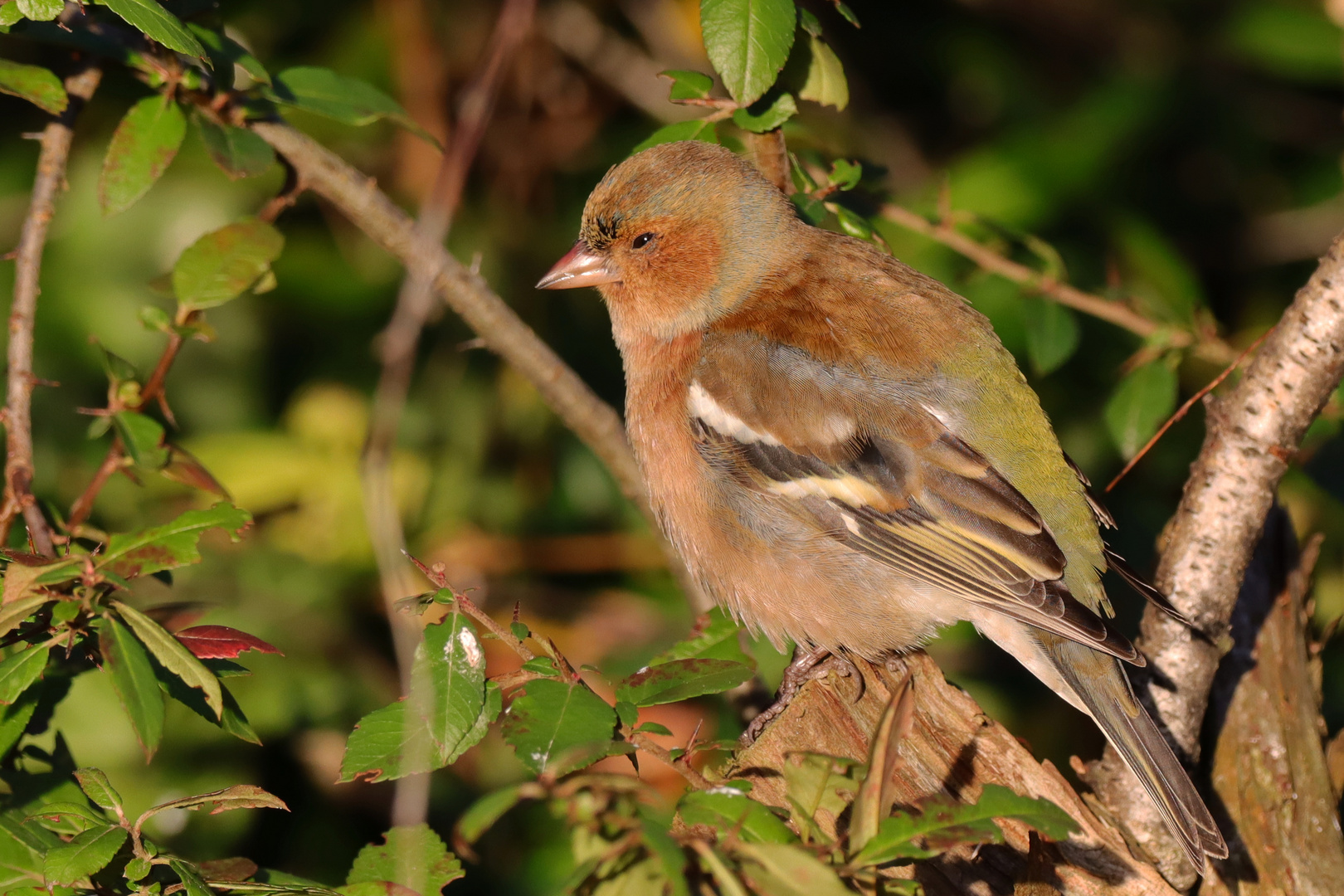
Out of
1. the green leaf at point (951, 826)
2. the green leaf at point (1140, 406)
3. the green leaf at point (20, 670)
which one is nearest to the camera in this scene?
the green leaf at point (951, 826)

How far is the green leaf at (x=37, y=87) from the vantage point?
286 centimetres

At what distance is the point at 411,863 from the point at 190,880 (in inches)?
18.0

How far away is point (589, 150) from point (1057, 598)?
3.73 metres

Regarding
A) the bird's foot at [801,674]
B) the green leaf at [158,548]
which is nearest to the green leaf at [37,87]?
the green leaf at [158,548]

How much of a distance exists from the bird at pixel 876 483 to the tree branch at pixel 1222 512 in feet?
0.49

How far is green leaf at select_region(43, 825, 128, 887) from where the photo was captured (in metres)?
2.09

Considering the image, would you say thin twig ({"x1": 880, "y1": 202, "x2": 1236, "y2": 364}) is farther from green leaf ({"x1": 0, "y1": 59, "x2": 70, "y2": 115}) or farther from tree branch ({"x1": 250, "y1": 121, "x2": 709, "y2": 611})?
green leaf ({"x1": 0, "y1": 59, "x2": 70, "y2": 115})

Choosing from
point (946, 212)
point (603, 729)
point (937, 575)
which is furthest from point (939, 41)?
point (603, 729)

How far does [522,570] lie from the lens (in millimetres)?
5949

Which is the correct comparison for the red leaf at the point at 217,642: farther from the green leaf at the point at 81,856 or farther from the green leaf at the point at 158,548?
the green leaf at the point at 81,856

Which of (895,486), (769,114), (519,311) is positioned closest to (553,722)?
(895,486)

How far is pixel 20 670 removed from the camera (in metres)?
2.20

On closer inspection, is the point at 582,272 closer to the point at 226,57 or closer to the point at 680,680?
the point at 226,57

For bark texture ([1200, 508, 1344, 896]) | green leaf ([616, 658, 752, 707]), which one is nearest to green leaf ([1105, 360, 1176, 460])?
bark texture ([1200, 508, 1344, 896])
